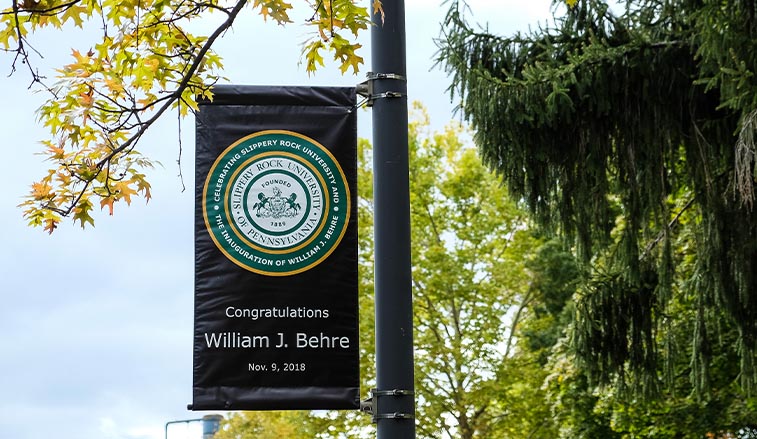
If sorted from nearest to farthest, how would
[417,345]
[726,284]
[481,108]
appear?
[481,108] < [726,284] < [417,345]

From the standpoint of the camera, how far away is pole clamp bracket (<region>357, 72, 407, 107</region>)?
5.29 m

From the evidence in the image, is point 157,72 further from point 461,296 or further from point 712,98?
point 461,296

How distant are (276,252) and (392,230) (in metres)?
0.67

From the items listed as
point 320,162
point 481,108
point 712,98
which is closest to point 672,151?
point 712,98

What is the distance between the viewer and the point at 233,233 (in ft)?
18.0

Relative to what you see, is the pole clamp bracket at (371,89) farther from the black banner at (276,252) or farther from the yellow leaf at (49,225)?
the yellow leaf at (49,225)

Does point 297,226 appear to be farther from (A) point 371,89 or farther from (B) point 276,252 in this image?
(A) point 371,89

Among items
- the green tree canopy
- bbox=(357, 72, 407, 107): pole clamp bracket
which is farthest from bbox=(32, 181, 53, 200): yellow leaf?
the green tree canopy

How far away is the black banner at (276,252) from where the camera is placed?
532cm

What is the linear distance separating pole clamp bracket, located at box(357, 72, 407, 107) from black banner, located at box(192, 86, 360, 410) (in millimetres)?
201

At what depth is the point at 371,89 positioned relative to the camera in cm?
534

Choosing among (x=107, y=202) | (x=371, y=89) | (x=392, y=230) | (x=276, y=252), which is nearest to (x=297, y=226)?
(x=276, y=252)

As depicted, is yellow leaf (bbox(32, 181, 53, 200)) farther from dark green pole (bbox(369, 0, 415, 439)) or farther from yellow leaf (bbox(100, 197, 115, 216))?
dark green pole (bbox(369, 0, 415, 439))

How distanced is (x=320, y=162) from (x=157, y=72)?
92 cm
